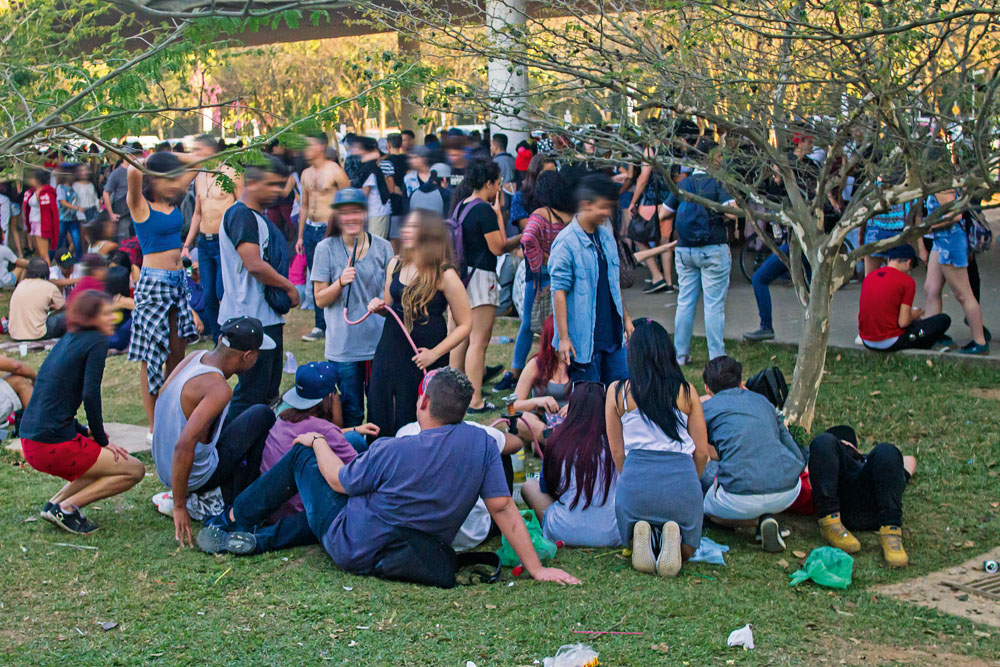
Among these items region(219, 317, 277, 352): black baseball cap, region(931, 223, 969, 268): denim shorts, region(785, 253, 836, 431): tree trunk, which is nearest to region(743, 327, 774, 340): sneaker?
region(931, 223, 969, 268): denim shorts

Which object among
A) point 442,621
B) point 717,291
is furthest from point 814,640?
point 717,291

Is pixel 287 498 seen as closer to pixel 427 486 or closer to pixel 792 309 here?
pixel 427 486

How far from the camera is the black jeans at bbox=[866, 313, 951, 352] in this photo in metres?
8.47

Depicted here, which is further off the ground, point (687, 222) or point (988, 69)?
point (988, 69)

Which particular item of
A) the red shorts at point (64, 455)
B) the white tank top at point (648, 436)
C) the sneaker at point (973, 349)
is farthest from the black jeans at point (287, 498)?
the sneaker at point (973, 349)

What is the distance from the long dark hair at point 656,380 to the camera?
501 centimetres

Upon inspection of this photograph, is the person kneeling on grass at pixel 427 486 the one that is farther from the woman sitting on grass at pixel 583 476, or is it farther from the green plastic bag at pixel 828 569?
the green plastic bag at pixel 828 569

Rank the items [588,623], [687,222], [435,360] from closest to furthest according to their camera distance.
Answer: [588,623]
[435,360]
[687,222]

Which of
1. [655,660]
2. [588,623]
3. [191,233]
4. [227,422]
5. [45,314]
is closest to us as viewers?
[655,660]

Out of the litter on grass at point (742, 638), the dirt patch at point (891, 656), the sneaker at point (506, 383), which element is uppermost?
the sneaker at point (506, 383)

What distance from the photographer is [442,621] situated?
4.36 metres

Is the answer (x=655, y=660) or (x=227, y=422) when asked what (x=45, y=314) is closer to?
(x=227, y=422)

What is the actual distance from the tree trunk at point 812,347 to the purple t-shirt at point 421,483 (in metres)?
2.85

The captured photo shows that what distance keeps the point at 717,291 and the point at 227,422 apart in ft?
14.2
